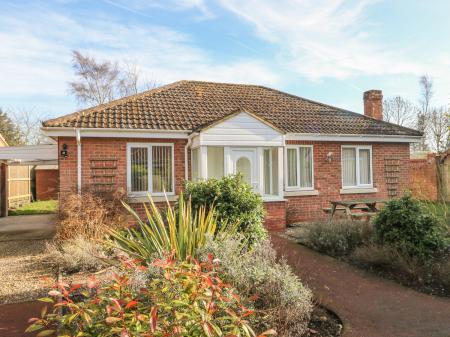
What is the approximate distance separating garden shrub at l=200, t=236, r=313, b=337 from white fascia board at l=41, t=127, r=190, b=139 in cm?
668

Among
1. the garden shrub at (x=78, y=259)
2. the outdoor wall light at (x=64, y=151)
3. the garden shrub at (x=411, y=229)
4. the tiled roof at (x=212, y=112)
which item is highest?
the tiled roof at (x=212, y=112)

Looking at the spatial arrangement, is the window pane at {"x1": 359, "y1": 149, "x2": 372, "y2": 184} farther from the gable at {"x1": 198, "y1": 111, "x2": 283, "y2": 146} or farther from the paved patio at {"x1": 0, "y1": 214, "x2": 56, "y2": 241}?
the paved patio at {"x1": 0, "y1": 214, "x2": 56, "y2": 241}

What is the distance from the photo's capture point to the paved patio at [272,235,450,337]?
13.0ft

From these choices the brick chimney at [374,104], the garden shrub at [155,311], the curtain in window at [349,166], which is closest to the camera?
the garden shrub at [155,311]

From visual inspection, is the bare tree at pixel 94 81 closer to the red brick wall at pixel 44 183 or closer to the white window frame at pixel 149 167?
the red brick wall at pixel 44 183

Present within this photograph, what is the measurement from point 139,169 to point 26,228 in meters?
5.19

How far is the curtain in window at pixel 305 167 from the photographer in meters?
12.2

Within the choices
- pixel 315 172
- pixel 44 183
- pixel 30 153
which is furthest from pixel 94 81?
pixel 315 172

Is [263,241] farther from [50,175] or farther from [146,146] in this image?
[50,175]

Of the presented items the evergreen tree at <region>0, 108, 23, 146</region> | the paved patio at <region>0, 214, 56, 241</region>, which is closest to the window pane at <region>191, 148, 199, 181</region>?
the paved patio at <region>0, 214, 56, 241</region>

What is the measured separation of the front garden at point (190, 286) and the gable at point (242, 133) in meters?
3.74

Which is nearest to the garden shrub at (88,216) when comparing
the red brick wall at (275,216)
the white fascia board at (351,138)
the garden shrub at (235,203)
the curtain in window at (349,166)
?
the garden shrub at (235,203)

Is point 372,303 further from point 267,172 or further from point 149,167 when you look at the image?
point 149,167

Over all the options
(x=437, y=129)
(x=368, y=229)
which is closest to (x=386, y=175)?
(x=368, y=229)
